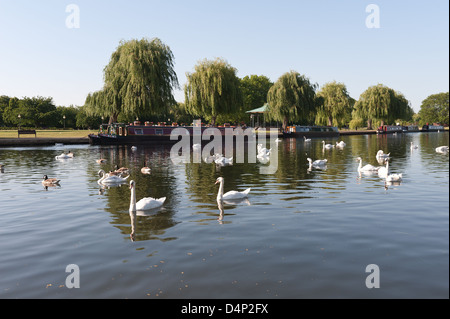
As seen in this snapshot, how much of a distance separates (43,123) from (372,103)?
295 ft

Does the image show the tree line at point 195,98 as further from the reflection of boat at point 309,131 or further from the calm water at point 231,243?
the calm water at point 231,243

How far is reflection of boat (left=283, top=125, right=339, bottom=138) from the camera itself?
72875 mm

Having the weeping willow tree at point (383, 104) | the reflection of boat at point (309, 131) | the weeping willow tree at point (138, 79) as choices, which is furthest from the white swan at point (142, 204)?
the weeping willow tree at point (383, 104)

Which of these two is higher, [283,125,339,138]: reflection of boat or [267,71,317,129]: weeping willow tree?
[267,71,317,129]: weeping willow tree

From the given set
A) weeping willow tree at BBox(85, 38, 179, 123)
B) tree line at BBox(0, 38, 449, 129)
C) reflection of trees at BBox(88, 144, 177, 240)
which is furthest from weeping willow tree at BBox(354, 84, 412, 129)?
reflection of trees at BBox(88, 144, 177, 240)

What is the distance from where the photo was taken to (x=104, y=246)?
326 inches

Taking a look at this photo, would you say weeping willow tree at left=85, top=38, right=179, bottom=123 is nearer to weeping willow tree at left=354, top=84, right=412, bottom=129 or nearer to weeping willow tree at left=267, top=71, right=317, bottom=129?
weeping willow tree at left=267, top=71, right=317, bottom=129

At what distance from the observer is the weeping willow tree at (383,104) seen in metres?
90.6

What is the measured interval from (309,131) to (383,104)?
2579 cm

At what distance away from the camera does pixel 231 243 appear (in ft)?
27.3

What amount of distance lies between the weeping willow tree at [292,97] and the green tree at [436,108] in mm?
103491

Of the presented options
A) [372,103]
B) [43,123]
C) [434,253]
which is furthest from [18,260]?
[43,123]

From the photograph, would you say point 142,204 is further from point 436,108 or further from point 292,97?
point 436,108

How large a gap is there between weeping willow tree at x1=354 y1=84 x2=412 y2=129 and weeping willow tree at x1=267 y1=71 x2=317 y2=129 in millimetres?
24958
